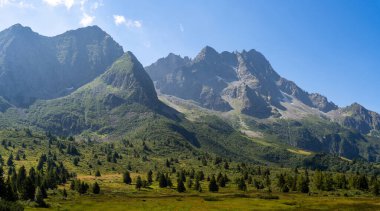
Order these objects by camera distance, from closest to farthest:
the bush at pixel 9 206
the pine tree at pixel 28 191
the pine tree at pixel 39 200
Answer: the bush at pixel 9 206 < the pine tree at pixel 39 200 < the pine tree at pixel 28 191

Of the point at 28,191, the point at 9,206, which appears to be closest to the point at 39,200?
the point at 28,191

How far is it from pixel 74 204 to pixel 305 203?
294ft

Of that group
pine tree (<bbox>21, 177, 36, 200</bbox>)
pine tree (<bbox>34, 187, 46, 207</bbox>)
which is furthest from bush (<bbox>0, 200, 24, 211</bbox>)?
pine tree (<bbox>21, 177, 36, 200</bbox>)

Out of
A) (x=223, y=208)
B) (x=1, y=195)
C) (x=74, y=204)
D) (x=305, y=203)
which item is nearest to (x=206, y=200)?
(x=223, y=208)

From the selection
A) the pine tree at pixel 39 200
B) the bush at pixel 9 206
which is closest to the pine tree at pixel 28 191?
the pine tree at pixel 39 200

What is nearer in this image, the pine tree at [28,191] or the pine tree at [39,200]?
the pine tree at [39,200]

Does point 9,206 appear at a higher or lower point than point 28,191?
lower

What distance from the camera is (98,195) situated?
184 metres

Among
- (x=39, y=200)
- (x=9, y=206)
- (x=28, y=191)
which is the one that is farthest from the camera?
(x=28, y=191)

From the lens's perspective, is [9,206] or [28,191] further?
[28,191]

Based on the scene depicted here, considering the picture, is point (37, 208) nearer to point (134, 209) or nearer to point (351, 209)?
point (134, 209)

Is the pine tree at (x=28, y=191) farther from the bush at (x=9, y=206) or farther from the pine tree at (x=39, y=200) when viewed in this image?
the bush at (x=9, y=206)

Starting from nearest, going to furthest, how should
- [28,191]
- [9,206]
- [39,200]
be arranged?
[9,206] → [39,200] → [28,191]

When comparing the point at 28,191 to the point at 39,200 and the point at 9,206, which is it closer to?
the point at 39,200
